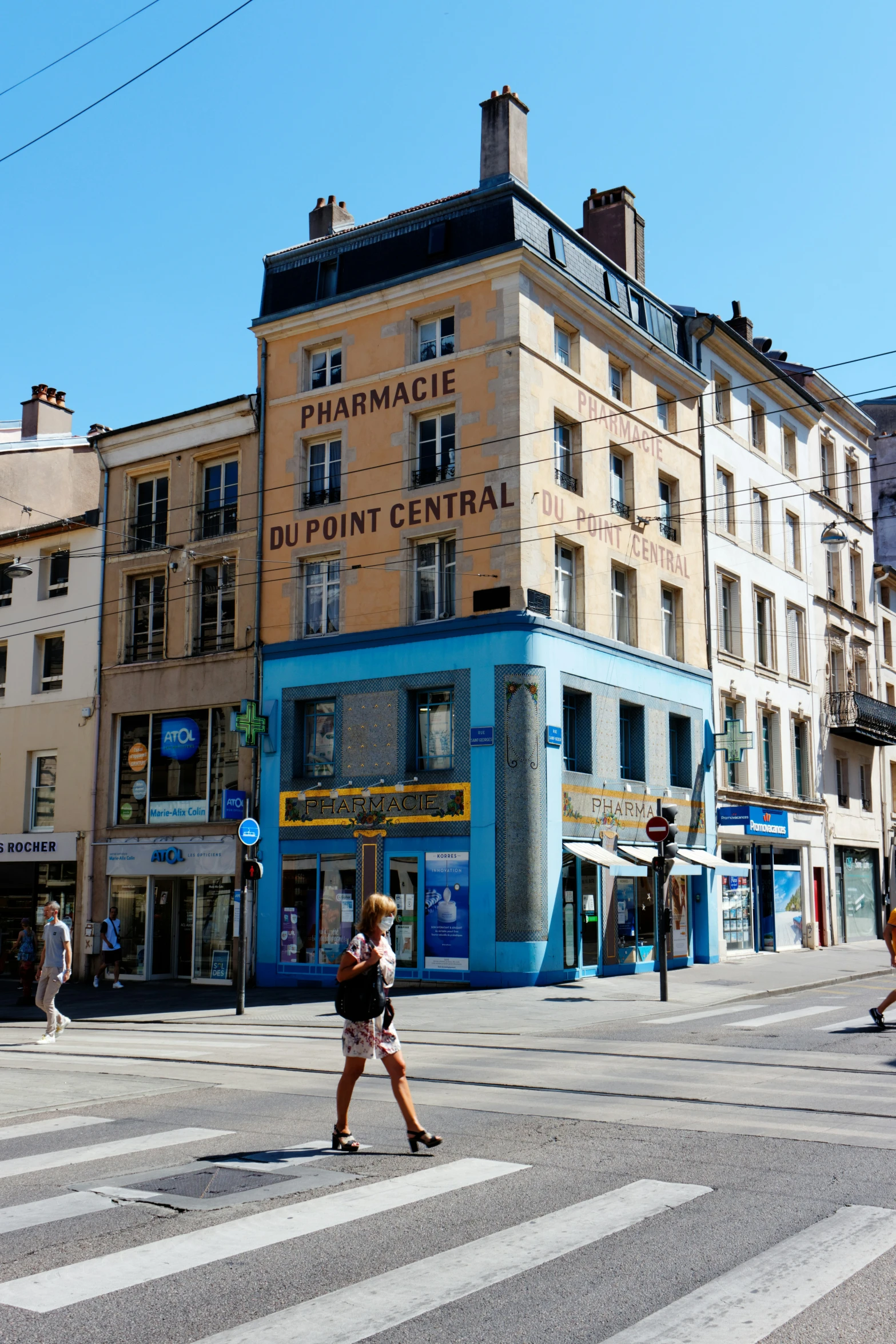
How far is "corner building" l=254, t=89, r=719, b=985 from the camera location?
78.4ft

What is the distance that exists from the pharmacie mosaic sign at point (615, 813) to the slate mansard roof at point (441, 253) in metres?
10.8

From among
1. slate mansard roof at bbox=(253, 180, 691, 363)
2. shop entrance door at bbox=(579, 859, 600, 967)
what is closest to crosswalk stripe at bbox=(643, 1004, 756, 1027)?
shop entrance door at bbox=(579, 859, 600, 967)

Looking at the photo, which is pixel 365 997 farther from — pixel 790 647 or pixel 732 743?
pixel 790 647

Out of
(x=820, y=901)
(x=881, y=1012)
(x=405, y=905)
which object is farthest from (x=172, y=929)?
(x=820, y=901)

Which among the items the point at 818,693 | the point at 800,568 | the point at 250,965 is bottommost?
the point at 250,965

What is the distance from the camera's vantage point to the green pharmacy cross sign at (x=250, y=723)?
26594mm

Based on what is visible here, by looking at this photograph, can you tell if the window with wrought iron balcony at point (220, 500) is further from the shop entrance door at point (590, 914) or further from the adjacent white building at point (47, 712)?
the shop entrance door at point (590, 914)

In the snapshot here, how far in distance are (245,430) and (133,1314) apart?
83.6 ft

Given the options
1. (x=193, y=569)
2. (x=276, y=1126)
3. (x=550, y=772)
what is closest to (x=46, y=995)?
(x=276, y=1126)

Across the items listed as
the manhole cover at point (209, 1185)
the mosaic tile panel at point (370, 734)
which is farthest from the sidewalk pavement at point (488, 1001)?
the manhole cover at point (209, 1185)

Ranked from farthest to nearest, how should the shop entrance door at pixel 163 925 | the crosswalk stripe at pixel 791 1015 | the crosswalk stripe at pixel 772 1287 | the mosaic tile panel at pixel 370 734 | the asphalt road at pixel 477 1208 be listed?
the shop entrance door at pixel 163 925
the mosaic tile panel at pixel 370 734
the crosswalk stripe at pixel 791 1015
the asphalt road at pixel 477 1208
the crosswalk stripe at pixel 772 1287

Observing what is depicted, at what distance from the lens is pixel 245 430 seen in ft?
94.4

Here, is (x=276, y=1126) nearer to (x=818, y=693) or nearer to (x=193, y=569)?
(x=193, y=569)

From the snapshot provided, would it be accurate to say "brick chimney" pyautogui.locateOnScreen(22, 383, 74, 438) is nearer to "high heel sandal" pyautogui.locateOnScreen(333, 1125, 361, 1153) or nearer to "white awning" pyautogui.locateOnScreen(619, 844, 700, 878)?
"white awning" pyautogui.locateOnScreen(619, 844, 700, 878)
